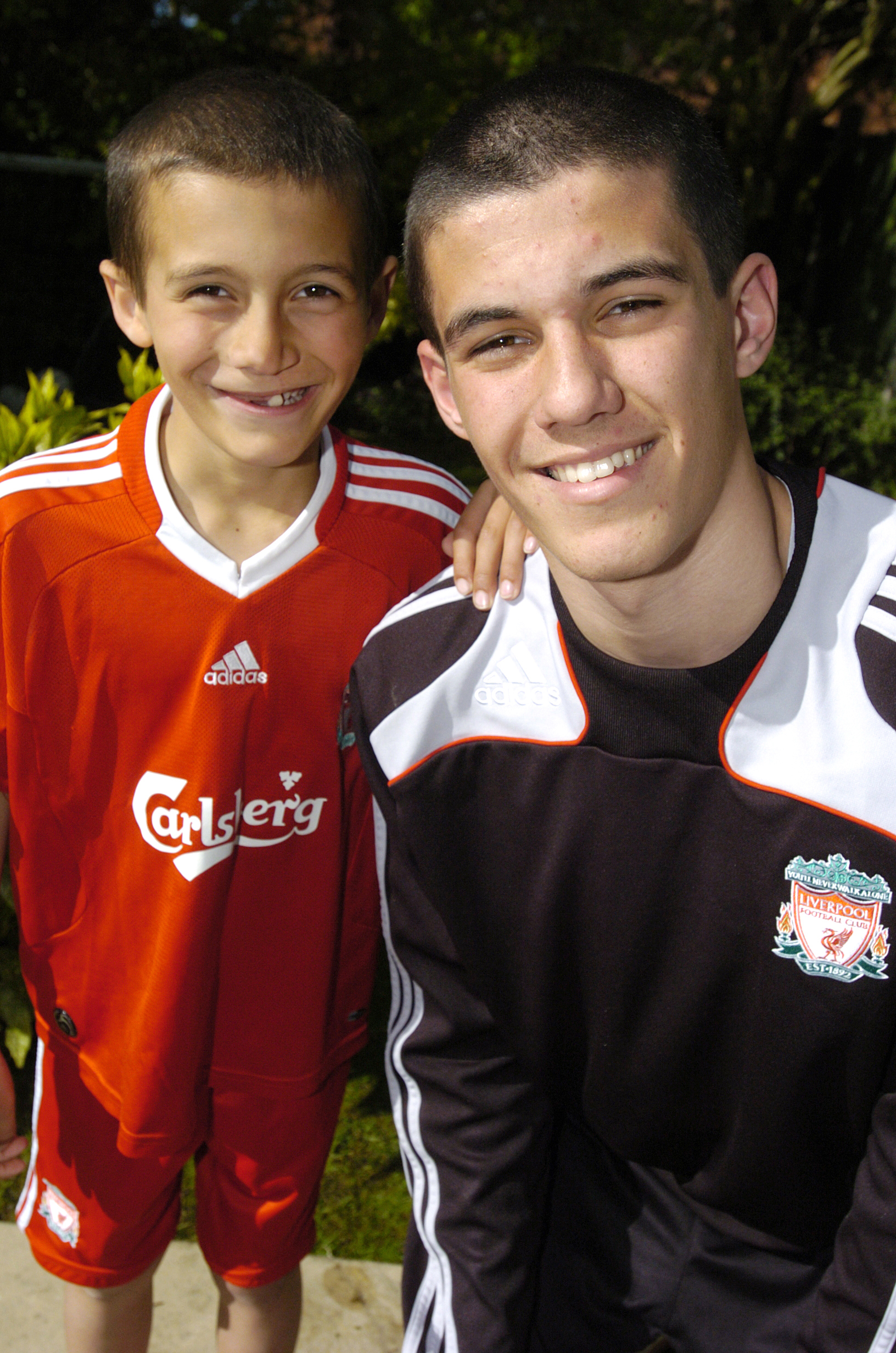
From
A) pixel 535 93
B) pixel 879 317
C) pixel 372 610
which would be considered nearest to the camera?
pixel 535 93

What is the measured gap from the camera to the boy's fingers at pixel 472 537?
2.01m

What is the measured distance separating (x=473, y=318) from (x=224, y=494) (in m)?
0.64

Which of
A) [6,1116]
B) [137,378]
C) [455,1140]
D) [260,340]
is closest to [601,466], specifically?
[260,340]

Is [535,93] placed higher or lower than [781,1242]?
higher

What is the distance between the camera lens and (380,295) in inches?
87.2

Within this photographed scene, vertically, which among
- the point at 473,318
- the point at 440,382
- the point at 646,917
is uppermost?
the point at 473,318

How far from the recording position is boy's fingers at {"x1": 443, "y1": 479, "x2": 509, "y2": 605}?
2014 mm

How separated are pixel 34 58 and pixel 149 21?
0.89m

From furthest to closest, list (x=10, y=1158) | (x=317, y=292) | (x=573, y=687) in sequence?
(x=10, y=1158) < (x=317, y=292) < (x=573, y=687)

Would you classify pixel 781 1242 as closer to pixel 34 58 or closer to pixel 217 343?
pixel 217 343

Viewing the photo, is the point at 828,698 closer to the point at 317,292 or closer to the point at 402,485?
the point at 402,485

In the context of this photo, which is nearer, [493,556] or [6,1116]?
[493,556]

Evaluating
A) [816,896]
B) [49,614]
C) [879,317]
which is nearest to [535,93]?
[49,614]

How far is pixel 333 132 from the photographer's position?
2084mm
